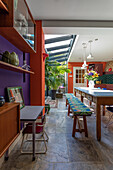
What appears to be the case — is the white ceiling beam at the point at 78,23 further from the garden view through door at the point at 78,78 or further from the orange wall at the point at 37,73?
the garden view through door at the point at 78,78

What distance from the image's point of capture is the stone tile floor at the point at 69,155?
1.57 meters

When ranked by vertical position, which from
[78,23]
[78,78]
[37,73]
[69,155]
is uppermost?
[78,23]

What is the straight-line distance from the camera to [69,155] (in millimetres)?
1790

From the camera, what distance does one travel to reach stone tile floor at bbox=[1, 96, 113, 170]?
5.14 feet

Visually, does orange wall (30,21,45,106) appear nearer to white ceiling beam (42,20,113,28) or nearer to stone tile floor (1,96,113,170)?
white ceiling beam (42,20,113,28)

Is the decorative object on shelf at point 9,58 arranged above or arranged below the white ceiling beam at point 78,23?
below

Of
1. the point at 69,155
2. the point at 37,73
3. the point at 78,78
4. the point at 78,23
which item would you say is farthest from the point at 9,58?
the point at 78,78

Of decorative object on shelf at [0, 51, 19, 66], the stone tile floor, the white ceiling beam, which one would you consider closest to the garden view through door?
the white ceiling beam

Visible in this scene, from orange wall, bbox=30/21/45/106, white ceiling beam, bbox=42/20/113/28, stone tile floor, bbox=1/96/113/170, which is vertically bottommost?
stone tile floor, bbox=1/96/113/170

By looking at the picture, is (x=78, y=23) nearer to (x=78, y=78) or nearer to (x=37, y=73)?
(x=37, y=73)

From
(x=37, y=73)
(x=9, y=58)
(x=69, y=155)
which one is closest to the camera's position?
(x=9, y=58)

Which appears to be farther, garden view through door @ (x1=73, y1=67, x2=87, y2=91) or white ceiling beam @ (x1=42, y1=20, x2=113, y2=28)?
garden view through door @ (x1=73, y1=67, x2=87, y2=91)

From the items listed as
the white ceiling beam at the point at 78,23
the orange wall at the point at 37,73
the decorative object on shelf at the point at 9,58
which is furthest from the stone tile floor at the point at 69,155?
the white ceiling beam at the point at 78,23

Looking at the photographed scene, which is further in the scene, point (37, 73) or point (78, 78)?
point (78, 78)
